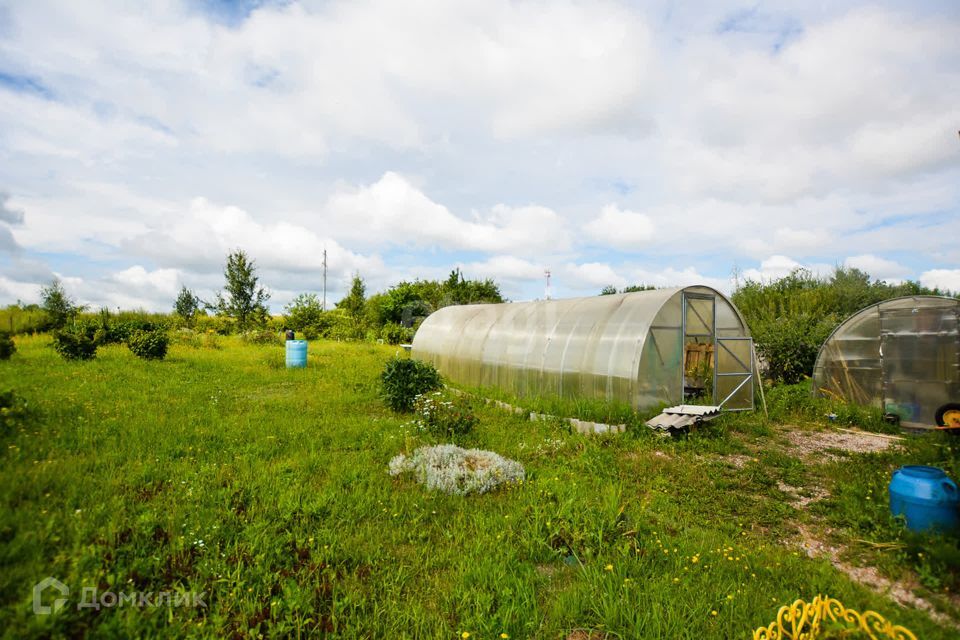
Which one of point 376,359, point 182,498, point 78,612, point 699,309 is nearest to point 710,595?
point 78,612

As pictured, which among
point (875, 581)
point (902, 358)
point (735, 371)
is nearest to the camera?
point (875, 581)

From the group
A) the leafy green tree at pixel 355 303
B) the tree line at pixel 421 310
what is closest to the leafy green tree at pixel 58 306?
the tree line at pixel 421 310

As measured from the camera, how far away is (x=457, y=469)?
21.5 ft

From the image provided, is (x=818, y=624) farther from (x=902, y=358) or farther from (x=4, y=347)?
(x=4, y=347)

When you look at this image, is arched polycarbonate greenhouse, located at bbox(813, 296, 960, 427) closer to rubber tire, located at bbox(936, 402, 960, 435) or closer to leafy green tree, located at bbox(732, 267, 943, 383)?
rubber tire, located at bbox(936, 402, 960, 435)

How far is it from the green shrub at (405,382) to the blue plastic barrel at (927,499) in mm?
8287

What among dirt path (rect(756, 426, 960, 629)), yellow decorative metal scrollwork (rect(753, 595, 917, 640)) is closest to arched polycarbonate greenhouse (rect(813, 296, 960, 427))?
dirt path (rect(756, 426, 960, 629))

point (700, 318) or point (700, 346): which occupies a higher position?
point (700, 318)

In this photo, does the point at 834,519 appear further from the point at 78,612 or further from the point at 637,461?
the point at 78,612

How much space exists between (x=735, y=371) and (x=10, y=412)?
14.9 m

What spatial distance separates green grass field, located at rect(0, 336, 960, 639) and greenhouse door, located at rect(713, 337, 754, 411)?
407cm

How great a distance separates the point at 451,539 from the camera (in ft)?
16.6

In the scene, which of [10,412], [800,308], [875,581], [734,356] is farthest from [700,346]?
[800,308]

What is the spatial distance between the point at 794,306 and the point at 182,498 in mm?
28647
